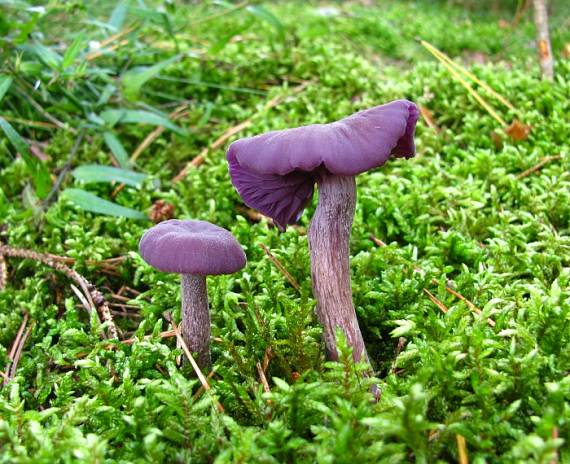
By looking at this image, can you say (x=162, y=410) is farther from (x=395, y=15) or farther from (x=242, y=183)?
(x=395, y=15)

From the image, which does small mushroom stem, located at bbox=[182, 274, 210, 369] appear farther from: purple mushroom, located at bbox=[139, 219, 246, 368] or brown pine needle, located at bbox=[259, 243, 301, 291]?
brown pine needle, located at bbox=[259, 243, 301, 291]

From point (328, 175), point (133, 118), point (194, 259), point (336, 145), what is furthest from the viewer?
point (133, 118)

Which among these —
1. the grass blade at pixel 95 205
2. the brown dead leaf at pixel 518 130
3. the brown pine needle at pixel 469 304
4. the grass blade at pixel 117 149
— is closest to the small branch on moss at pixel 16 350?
the grass blade at pixel 95 205

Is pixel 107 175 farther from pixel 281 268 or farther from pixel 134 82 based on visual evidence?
pixel 281 268

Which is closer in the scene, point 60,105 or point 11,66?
point 11,66

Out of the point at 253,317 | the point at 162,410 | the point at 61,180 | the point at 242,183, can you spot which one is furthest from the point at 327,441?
the point at 61,180

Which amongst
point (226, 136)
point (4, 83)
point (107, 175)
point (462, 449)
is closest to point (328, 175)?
point (462, 449)

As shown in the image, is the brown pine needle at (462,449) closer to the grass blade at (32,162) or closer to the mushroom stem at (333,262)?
the mushroom stem at (333,262)
